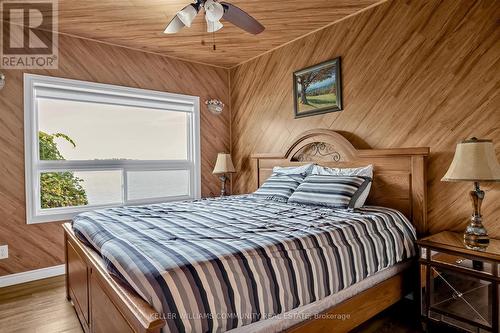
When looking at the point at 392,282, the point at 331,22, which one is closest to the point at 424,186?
the point at 392,282

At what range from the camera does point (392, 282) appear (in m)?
2.12

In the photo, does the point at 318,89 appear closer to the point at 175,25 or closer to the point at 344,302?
the point at 175,25

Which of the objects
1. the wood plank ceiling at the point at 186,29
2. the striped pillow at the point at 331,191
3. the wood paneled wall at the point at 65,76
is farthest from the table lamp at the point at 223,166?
the striped pillow at the point at 331,191

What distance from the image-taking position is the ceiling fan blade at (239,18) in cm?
218

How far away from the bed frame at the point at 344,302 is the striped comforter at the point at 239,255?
84 millimetres

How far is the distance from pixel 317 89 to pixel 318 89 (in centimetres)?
1

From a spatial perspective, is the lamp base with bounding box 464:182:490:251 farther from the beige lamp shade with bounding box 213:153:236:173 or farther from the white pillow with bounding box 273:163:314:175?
the beige lamp shade with bounding box 213:153:236:173

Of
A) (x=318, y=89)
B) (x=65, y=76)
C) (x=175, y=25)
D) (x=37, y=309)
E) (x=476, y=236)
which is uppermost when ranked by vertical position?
(x=175, y=25)

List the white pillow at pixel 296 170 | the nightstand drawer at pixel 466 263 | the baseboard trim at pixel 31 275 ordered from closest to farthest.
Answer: the nightstand drawer at pixel 466 263 < the baseboard trim at pixel 31 275 < the white pillow at pixel 296 170

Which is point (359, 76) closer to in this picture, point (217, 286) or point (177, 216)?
point (177, 216)

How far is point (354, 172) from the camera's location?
2.77 metres

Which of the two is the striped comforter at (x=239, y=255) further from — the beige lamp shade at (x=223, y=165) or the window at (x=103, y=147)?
the beige lamp shade at (x=223, y=165)

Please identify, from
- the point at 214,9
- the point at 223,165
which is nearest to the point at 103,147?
the point at 223,165

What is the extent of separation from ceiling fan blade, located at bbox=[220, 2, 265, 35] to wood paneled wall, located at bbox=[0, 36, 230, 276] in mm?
1948
